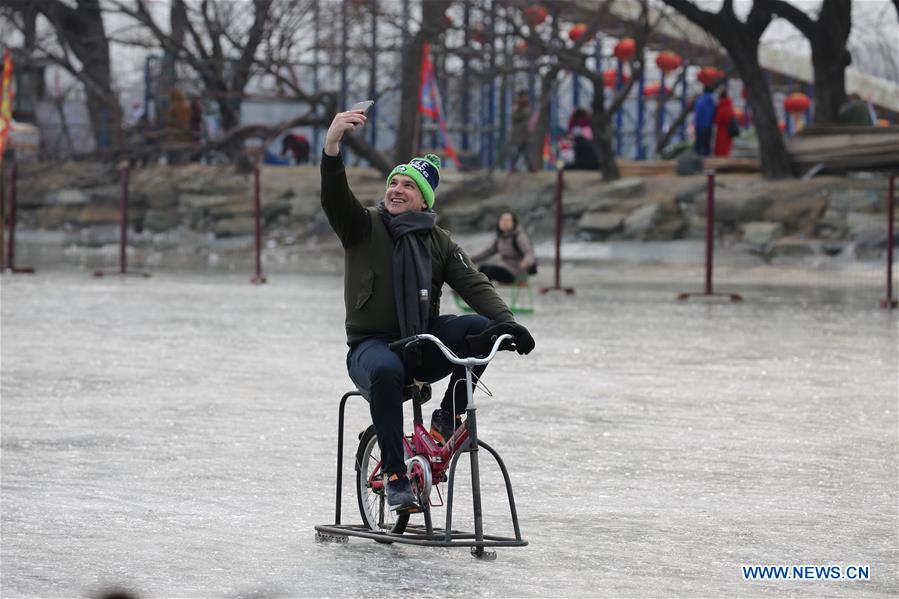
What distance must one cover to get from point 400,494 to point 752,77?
26983 mm

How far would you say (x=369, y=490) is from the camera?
7137mm

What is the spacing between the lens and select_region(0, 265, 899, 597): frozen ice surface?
645 cm

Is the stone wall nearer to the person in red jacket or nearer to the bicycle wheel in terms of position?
the person in red jacket

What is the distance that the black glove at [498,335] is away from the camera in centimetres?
652

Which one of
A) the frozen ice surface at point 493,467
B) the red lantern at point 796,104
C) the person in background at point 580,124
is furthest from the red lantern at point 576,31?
the frozen ice surface at point 493,467

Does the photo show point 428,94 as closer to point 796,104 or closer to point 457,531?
point 796,104

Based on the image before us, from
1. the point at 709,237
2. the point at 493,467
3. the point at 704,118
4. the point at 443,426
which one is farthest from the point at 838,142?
the point at 443,426

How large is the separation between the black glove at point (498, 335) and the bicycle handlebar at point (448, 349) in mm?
19

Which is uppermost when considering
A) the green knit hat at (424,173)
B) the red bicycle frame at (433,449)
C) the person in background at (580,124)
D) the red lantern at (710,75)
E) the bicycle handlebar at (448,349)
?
the red lantern at (710,75)

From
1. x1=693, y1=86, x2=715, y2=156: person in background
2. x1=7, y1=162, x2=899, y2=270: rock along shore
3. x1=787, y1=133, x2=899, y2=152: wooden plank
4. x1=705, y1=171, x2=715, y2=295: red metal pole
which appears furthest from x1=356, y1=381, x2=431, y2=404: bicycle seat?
x1=693, y1=86, x2=715, y2=156: person in background

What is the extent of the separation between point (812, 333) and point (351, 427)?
823 cm

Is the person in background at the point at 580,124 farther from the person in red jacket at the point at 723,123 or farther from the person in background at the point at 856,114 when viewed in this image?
the person in background at the point at 856,114

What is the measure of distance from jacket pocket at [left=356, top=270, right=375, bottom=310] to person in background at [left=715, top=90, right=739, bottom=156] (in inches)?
1133

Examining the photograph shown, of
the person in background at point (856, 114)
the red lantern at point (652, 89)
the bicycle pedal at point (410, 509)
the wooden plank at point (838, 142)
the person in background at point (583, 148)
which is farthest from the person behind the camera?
the red lantern at point (652, 89)
